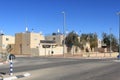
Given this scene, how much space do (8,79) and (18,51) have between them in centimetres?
7182

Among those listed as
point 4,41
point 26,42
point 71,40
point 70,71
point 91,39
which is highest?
point 91,39

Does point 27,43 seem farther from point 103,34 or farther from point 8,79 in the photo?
point 8,79

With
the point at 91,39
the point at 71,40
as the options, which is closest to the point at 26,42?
the point at 71,40

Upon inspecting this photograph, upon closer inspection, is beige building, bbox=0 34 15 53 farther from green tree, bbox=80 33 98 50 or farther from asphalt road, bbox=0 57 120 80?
asphalt road, bbox=0 57 120 80

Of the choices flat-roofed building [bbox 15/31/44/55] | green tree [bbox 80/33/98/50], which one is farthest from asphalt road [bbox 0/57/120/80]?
green tree [bbox 80/33/98/50]

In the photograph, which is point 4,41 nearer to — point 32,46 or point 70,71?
point 32,46

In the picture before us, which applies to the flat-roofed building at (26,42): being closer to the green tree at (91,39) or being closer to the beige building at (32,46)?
the beige building at (32,46)

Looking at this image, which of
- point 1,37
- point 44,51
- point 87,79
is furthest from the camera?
point 1,37

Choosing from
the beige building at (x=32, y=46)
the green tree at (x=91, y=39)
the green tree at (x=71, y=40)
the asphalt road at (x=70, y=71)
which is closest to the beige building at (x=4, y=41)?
the beige building at (x=32, y=46)

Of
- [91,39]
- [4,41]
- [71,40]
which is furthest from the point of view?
[91,39]

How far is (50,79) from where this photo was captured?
62.0 ft

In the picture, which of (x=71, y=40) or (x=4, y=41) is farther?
(x=71, y=40)

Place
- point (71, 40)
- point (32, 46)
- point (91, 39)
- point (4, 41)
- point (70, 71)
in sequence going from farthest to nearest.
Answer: point (91, 39) < point (71, 40) < point (4, 41) < point (32, 46) < point (70, 71)

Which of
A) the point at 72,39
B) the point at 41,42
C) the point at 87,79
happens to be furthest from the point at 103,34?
the point at 87,79
